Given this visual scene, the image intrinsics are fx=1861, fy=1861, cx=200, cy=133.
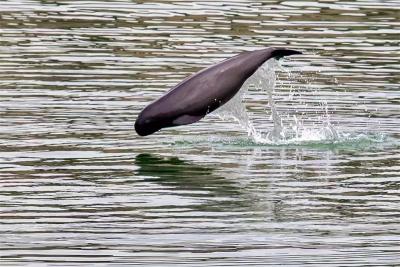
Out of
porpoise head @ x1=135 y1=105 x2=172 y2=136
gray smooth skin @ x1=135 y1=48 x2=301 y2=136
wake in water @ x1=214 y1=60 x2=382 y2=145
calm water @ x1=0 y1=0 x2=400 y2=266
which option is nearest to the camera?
calm water @ x1=0 y1=0 x2=400 y2=266

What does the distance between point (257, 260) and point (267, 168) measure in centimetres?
394

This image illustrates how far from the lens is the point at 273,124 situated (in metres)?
18.9

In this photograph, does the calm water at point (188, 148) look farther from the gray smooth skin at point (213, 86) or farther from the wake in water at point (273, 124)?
the gray smooth skin at point (213, 86)

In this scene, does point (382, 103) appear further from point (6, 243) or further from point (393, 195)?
point (6, 243)

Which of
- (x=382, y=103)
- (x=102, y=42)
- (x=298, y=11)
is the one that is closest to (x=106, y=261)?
(x=382, y=103)

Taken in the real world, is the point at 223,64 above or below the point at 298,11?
above

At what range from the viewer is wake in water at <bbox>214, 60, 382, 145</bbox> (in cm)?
1759

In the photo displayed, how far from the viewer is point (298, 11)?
29.0 m

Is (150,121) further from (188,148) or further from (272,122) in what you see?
(272,122)

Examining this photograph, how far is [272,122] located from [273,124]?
0.93ft

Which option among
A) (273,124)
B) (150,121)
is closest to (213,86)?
(150,121)

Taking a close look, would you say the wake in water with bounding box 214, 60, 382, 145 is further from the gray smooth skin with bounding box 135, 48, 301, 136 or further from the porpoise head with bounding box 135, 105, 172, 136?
the porpoise head with bounding box 135, 105, 172, 136

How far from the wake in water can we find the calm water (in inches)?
3.4

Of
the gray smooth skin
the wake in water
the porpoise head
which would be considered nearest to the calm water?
the wake in water
